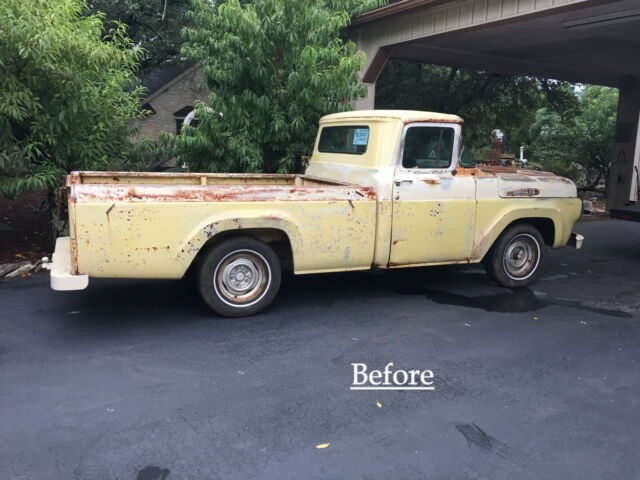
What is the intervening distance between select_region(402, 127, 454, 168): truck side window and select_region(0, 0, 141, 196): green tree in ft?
13.1

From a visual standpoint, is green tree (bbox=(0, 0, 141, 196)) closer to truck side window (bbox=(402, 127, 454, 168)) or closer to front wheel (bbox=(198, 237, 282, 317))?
front wheel (bbox=(198, 237, 282, 317))

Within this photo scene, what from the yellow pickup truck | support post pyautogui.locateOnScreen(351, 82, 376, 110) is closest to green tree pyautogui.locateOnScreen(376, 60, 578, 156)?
support post pyautogui.locateOnScreen(351, 82, 376, 110)

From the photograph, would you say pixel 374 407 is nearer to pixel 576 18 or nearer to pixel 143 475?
pixel 143 475

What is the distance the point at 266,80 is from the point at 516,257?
437cm

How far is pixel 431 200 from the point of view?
5887mm

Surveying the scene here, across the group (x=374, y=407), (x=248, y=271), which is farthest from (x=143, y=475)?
(x=248, y=271)

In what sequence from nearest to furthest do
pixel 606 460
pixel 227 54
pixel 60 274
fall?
pixel 606 460 < pixel 60 274 < pixel 227 54

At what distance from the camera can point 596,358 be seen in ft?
15.5

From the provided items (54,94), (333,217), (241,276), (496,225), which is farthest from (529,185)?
(54,94)

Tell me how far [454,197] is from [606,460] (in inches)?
132

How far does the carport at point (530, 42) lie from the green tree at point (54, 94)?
171 inches

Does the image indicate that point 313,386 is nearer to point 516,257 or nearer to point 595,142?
point 516,257

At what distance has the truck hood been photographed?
20.9 ft

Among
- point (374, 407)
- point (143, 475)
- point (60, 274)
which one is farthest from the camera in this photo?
point (60, 274)
